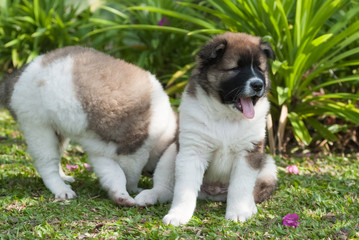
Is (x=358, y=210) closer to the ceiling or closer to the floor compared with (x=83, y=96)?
closer to the floor

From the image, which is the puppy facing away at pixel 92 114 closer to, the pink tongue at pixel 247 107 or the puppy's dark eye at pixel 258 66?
the pink tongue at pixel 247 107

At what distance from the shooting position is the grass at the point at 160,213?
3.38 meters

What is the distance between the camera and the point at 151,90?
4.52m

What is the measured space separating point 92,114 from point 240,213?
1.50 m

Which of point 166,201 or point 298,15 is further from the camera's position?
point 298,15

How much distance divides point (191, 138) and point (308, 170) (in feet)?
6.64

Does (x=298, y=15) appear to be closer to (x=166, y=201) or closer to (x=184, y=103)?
(x=184, y=103)

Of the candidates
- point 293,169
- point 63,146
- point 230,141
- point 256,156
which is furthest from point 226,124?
point 63,146

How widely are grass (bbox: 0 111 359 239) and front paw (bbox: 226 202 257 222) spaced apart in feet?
0.17

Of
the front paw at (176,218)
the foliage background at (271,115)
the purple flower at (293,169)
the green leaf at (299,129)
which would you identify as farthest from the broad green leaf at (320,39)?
the front paw at (176,218)

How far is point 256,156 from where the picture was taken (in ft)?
12.7

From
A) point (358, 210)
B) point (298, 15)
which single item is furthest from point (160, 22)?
point (358, 210)

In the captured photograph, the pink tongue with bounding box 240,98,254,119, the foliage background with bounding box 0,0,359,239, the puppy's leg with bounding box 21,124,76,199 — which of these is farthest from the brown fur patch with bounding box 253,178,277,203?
the puppy's leg with bounding box 21,124,76,199

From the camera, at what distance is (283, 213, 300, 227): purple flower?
3.56 m
